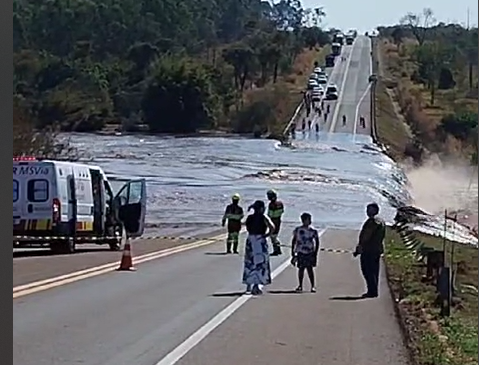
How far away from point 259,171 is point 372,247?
12.5 feet

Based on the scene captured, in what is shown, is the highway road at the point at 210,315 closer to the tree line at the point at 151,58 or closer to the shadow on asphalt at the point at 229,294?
the shadow on asphalt at the point at 229,294

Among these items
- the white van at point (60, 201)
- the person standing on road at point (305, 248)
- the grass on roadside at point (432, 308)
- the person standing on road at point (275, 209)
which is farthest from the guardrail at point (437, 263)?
the white van at point (60, 201)

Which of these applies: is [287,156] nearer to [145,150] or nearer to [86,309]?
[145,150]

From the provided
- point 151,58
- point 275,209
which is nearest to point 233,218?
point 275,209

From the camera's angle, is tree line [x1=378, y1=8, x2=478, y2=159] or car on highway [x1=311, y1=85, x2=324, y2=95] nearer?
tree line [x1=378, y1=8, x2=478, y2=159]

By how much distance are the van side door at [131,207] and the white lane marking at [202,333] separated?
25.4 feet

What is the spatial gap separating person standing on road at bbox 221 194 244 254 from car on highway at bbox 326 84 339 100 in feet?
22.6

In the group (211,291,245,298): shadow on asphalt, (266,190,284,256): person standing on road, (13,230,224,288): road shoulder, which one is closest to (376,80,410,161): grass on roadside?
Answer: (211,291,245,298): shadow on asphalt

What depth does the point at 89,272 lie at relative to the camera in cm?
1966

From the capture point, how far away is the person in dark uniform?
15.4m

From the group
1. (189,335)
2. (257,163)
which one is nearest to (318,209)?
(257,163)

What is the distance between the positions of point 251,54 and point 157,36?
1587 millimetres

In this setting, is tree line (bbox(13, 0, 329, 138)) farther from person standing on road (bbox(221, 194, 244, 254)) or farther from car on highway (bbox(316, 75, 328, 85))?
person standing on road (bbox(221, 194, 244, 254))

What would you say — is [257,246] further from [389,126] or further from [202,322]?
[389,126]
